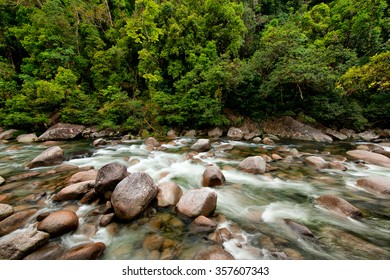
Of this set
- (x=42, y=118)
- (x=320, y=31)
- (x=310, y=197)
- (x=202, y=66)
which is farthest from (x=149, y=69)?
(x=320, y=31)

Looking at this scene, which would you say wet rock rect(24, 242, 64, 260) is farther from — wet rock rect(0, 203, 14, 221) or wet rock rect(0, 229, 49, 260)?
wet rock rect(0, 203, 14, 221)

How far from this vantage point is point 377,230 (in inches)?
125

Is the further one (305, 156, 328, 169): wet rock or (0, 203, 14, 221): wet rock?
(305, 156, 328, 169): wet rock

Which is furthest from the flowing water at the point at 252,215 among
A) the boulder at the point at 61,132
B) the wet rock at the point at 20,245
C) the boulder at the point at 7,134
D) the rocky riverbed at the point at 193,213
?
the boulder at the point at 7,134

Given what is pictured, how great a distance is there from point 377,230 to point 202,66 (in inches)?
469

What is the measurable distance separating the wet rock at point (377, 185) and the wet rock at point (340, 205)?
56.7 inches

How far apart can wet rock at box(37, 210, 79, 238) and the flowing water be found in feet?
0.40

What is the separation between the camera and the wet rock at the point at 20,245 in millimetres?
2334

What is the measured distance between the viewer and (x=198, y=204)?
3.37 meters

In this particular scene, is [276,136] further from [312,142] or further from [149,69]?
[149,69]

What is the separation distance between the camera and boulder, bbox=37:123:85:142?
1065cm

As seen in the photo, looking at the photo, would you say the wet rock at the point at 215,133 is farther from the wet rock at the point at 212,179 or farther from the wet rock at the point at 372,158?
the wet rock at the point at 212,179

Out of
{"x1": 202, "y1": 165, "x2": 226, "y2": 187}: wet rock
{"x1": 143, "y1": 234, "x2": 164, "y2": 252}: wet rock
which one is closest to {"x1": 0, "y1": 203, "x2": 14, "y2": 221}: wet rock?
{"x1": 143, "y1": 234, "x2": 164, "y2": 252}: wet rock

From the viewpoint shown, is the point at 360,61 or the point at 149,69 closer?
the point at 360,61
